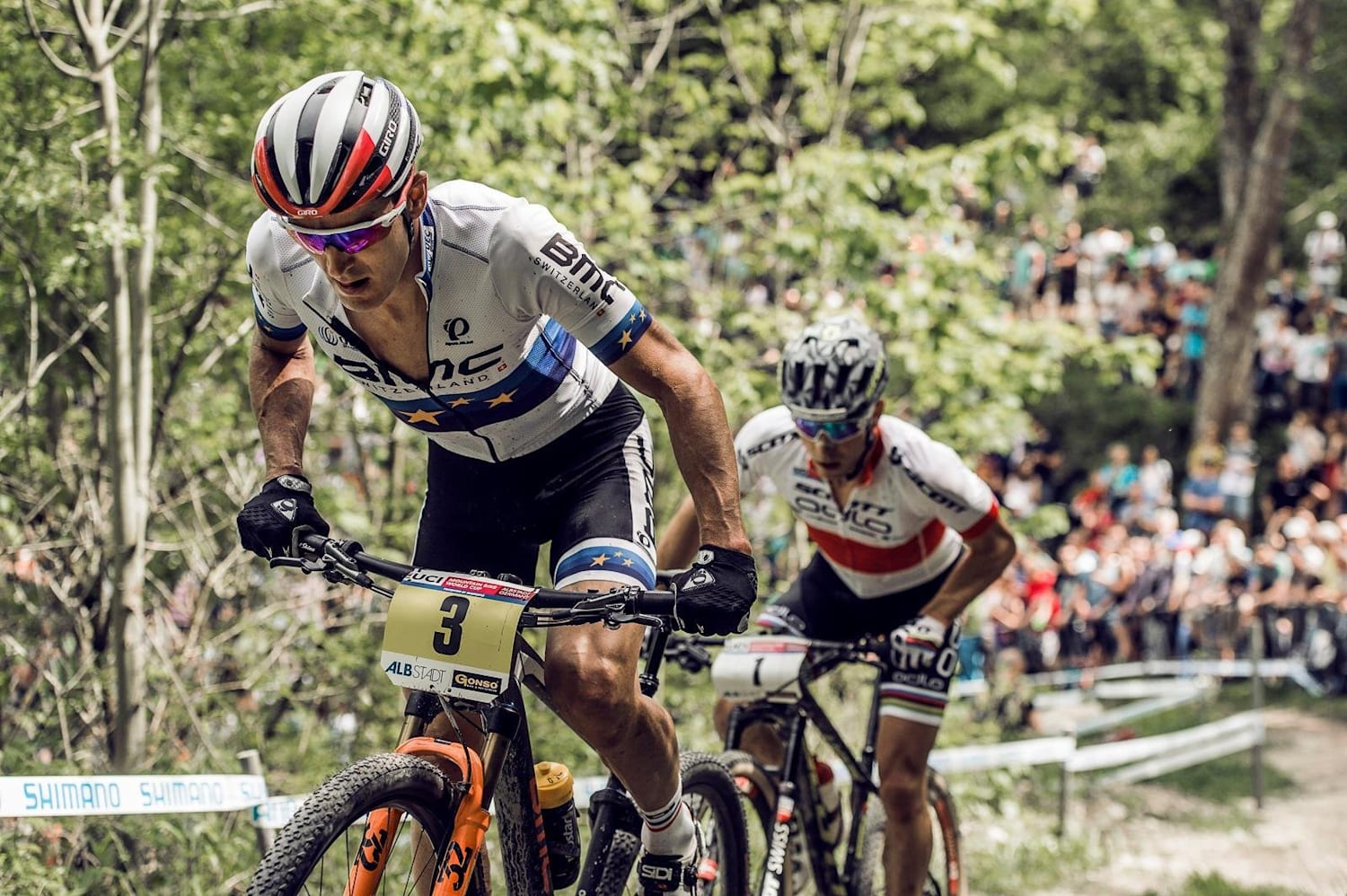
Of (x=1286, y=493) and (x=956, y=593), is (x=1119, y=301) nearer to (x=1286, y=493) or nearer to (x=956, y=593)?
(x=1286, y=493)

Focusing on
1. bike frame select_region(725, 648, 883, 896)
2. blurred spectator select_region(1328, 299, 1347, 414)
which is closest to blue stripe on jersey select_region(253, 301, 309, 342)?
bike frame select_region(725, 648, 883, 896)

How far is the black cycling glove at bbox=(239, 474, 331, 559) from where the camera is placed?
3318 millimetres

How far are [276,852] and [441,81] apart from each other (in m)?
4.89

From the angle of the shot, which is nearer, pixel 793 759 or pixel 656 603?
pixel 656 603

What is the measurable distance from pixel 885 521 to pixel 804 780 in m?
0.98

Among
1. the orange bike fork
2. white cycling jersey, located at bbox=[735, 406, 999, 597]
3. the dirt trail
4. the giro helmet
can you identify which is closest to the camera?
the giro helmet

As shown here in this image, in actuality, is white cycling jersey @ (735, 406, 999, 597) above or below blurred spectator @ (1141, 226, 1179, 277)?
below

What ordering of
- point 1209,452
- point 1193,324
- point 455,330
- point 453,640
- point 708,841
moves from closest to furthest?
point 453,640 → point 455,330 → point 708,841 → point 1209,452 → point 1193,324

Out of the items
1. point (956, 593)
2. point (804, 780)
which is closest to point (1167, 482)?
point (956, 593)

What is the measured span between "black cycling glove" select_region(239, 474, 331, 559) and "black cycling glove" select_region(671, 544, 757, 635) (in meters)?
0.82

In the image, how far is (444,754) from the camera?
335cm

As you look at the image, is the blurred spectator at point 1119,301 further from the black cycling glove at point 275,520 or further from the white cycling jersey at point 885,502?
the black cycling glove at point 275,520

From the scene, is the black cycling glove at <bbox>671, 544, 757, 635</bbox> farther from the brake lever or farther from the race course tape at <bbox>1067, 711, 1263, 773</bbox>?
the race course tape at <bbox>1067, 711, 1263, 773</bbox>

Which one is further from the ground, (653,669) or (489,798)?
(653,669)
